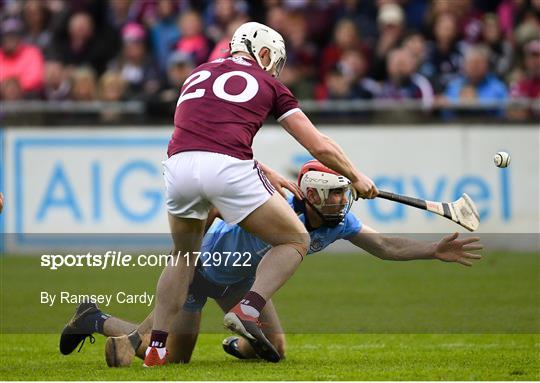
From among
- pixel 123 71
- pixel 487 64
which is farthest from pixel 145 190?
pixel 487 64

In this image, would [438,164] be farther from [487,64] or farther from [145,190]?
[145,190]

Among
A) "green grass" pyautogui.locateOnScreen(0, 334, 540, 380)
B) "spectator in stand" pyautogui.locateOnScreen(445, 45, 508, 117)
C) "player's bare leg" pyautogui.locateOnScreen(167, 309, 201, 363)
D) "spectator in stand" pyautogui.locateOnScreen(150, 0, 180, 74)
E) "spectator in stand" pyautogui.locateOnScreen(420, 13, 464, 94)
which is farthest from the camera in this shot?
"spectator in stand" pyautogui.locateOnScreen(150, 0, 180, 74)

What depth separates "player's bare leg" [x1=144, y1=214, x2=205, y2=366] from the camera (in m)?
8.12

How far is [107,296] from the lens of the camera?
9508mm

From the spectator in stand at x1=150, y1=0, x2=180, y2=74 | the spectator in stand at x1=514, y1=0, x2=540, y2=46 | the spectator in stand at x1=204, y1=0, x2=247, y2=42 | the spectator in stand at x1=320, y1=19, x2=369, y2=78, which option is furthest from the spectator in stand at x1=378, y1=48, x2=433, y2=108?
the spectator in stand at x1=150, y1=0, x2=180, y2=74

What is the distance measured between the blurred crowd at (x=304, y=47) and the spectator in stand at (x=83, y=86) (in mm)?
14

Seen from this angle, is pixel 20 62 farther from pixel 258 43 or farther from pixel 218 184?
pixel 218 184

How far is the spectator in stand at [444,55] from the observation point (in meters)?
16.8

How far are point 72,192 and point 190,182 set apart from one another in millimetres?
8345

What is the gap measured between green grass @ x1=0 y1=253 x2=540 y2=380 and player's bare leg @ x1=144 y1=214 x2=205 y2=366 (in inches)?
7.7

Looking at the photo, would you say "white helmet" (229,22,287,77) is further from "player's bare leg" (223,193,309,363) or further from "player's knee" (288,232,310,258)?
"player's knee" (288,232,310,258)

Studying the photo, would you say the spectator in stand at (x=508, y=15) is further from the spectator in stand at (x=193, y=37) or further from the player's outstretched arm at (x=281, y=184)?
the player's outstretched arm at (x=281, y=184)

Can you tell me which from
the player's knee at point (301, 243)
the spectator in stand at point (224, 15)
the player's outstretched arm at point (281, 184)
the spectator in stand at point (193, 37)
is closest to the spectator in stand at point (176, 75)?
the spectator in stand at point (193, 37)

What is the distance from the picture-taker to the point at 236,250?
8.69 metres
